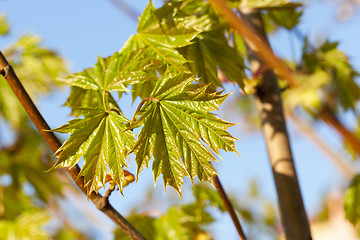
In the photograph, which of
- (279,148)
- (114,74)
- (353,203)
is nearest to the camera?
(114,74)

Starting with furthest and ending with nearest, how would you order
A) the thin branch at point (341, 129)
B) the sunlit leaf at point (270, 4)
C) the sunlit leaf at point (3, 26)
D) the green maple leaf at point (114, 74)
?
the sunlit leaf at point (3, 26), the sunlit leaf at point (270, 4), the green maple leaf at point (114, 74), the thin branch at point (341, 129)

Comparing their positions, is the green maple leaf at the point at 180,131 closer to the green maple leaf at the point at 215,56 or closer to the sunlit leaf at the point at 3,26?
the green maple leaf at the point at 215,56

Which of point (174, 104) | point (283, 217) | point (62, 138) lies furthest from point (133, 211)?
point (62, 138)

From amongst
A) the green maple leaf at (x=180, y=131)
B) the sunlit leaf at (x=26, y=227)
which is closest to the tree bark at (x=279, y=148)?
the green maple leaf at (x=180, y=131)

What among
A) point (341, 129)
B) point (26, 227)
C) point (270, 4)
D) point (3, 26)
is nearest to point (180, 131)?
point (341, 129)

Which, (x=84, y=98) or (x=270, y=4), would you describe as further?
(x=270, y=4)

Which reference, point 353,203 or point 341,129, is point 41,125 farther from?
point 353,203

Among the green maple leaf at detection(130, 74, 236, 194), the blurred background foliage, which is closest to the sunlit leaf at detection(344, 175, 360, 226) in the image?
the blurred background foliage
